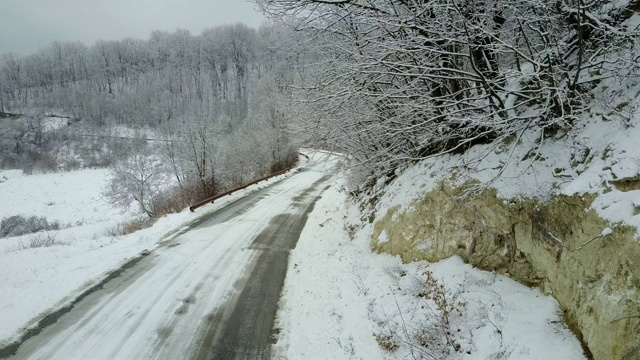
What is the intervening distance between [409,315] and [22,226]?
3465cm

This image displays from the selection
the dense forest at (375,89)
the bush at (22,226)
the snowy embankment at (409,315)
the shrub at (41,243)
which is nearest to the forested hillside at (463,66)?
the dense forest at (375,89)

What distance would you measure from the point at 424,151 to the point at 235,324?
617 centimetres

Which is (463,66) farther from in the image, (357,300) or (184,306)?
(184,306)

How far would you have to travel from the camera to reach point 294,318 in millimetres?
7387

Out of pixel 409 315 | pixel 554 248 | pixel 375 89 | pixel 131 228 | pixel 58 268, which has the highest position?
pixel 375 89

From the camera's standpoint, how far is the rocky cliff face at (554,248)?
352 cm

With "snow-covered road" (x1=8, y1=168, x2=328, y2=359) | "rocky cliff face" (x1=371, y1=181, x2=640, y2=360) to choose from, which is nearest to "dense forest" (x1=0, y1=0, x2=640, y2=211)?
"rocky cliff face" (x1=371, y1=181, x2=640, y2=360)

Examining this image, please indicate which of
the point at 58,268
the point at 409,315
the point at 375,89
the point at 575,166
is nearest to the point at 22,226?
the point at 58,268

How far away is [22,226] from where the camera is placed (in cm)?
2825

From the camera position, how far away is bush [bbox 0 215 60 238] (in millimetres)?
27281

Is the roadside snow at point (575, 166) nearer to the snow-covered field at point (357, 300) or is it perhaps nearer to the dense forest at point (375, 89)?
the dense forest at point (375, 89)

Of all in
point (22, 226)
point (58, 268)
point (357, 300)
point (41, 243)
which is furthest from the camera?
point (22, 226)

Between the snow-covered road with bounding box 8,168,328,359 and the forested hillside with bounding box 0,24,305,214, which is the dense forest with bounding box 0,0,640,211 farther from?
the snow-covered road with bounding box 8,168,328,359

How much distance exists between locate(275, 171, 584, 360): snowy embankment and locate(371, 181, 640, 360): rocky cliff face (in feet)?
0.82
